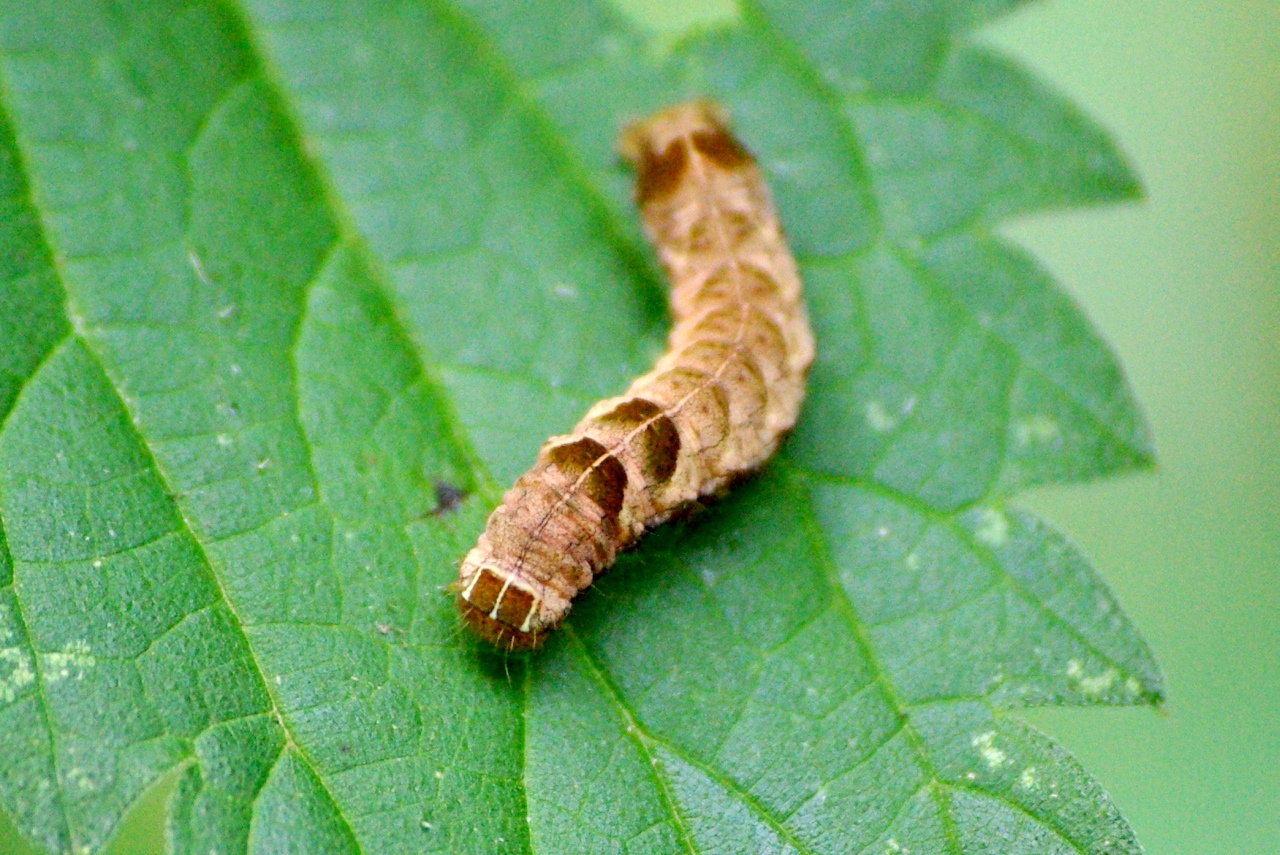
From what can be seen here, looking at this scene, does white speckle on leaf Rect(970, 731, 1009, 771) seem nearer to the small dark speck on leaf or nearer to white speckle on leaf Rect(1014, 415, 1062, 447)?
white speckle on leaf Rect(1014, 415, 1062, 447)

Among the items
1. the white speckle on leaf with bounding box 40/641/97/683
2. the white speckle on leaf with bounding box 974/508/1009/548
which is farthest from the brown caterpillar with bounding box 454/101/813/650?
the white speckle on leaf with bounding box 40/641/97/683

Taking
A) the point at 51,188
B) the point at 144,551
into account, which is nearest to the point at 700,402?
the point at 144,551

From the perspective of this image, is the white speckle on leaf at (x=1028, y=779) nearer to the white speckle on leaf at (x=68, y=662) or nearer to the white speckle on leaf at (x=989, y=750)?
the white speckle on leaf at (x=989, y=750)

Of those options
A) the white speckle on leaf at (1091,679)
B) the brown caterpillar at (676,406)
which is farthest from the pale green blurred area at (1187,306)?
the brown caterpillar at (676,406)

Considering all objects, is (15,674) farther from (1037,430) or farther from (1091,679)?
(1037,430)

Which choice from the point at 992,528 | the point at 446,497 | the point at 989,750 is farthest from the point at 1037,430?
the point at 446,497

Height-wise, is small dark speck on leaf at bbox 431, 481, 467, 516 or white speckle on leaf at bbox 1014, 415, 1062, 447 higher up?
white speckle on leaf at bbox 1014, 415, 1062, 447

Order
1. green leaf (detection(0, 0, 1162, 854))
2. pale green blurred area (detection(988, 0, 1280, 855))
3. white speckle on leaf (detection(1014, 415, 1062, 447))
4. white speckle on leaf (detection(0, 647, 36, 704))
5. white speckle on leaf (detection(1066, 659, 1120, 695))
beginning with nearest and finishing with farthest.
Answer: white speckle on leaf (detection(0, 647, 36, 704))
green leaf (detection(0, 0, 1162, 854))
white speckle on leaf (detection(1066, 659, 1120, 695))
white speckle on leaf (detection(1014, 415, 1062, 447))
pale green blurred area (detection(988, 0, 1280, 855))
